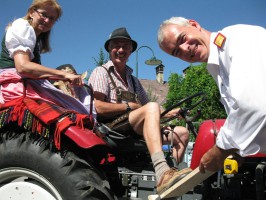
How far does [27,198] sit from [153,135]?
0.95 meters

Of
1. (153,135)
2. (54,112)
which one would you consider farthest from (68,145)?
(153,135)

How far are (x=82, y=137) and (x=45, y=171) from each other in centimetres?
32

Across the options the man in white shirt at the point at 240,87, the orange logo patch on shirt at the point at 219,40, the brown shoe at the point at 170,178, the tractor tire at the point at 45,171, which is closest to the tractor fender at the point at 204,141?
the brown shoe at the point at 170,178

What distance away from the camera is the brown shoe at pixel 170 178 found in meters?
2.13

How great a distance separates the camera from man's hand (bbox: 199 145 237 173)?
1.69 m

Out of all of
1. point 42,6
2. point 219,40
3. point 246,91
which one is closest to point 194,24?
point 219,40

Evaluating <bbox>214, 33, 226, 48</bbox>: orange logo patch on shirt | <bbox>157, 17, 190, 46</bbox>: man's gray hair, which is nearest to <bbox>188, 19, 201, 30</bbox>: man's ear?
<bbox>157, 17, 190, 46</bbox>: man's gray hair

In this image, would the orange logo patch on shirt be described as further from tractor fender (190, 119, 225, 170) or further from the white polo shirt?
tractor fender (190, 119, 225, 170)

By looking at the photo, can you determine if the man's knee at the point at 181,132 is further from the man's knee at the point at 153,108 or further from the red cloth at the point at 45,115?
the red cloth at the point at 45,115

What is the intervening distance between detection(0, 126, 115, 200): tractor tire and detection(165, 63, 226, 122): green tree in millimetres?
20014

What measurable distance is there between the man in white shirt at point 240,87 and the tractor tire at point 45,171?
725mm

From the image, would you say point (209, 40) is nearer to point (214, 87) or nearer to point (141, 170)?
point (141, 170)

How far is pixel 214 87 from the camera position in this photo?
79.9ft

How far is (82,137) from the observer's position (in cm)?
221
